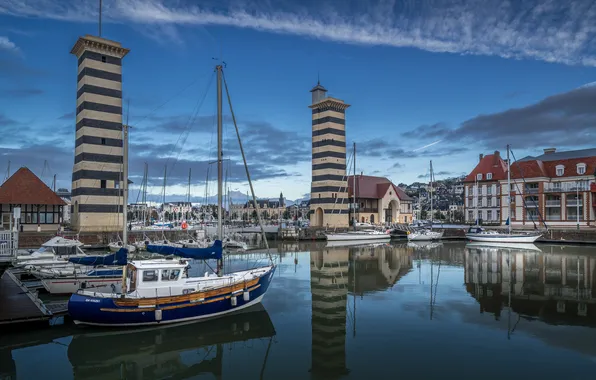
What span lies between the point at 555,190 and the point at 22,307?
72.0 meters

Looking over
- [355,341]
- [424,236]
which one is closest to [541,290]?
[355,341]

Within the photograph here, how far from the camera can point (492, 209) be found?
243 feet

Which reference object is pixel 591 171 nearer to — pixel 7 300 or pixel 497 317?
pixel 497 317

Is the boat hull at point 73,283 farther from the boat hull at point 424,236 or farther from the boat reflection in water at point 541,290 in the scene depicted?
the boat hull at point 424,236

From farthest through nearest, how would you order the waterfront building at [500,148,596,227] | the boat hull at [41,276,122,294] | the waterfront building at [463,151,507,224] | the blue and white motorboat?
1. the waterfront building at [463,151,507,224]
2. the waterfront building at [500,148,596,227]
3. the boat hull at [41,276,122,294]
4. the blue and white motorboat

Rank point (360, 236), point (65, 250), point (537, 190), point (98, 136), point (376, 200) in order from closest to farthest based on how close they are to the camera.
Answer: point (65, 250) → point (98, 136) → point (360, 236) → point (537, 190) → point (376, 200)

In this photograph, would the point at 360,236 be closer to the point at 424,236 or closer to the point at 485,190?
the point at 424,236

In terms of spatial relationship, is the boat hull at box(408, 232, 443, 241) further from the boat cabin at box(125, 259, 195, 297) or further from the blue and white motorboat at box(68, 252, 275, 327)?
the boat cabin at box(125, 259, 195, 297)

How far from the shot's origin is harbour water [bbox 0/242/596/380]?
39.5ft

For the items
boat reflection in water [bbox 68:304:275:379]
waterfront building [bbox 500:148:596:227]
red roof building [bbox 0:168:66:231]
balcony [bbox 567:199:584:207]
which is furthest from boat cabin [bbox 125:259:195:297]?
balcony [bbox 567:199:584:207]

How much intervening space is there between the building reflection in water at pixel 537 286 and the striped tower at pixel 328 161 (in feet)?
107

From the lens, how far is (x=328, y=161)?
69438 mm

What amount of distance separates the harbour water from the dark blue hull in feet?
1.20

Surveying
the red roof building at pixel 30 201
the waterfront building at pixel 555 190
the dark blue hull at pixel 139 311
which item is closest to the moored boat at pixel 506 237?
the waterfront building at pixel 555 190
